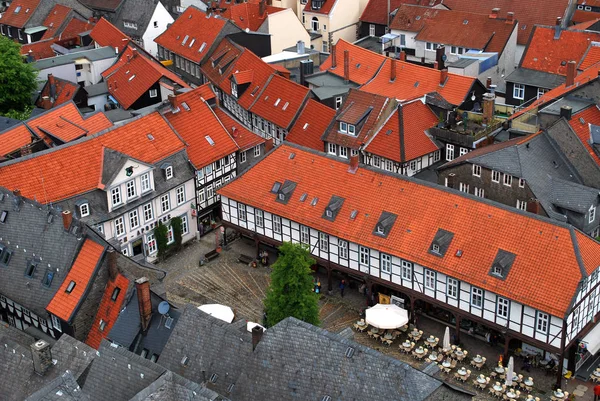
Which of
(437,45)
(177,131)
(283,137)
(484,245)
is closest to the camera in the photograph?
(484,245)

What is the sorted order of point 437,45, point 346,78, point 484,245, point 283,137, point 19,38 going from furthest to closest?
point 19,38
point 437,45
point 346,78
point 283,137
point 484,245

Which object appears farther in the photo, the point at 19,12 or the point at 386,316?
the point at 19,12

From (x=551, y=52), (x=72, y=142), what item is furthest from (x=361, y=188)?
(x=551, y=52)

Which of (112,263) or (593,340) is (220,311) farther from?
(593,340)

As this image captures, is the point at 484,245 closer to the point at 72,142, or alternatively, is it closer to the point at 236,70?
the point at 72,142

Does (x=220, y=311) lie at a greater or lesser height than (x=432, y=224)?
lesser

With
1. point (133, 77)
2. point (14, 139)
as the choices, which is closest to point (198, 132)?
point (14, 139)
